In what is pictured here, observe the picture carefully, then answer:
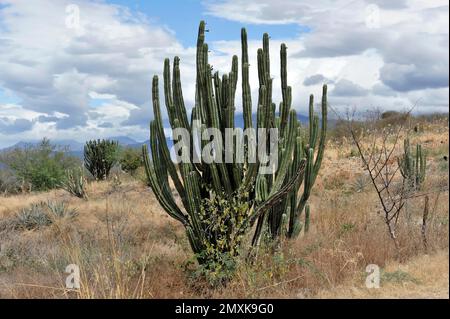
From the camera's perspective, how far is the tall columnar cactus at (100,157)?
992 inches

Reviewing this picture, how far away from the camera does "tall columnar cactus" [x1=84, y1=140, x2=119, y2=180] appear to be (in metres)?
25.2

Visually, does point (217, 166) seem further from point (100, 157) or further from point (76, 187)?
point (100, 157)

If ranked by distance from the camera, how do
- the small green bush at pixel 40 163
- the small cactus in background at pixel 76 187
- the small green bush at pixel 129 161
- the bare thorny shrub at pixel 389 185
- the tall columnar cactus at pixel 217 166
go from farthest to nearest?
the small green bush at pixel 129 161 → the small green bush at pixel 40 163 → the small cactus in background at pixel 76 187 → the bare thorny shrub at pixel 389 185 → the tall columnar cactus at pixel 217 166

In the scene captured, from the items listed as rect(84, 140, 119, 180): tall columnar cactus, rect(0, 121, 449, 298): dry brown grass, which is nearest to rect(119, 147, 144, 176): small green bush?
rect(84, 140, 119, 180): tall columnar cactus

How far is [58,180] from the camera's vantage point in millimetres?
24734

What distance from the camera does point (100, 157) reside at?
2539 centimetres

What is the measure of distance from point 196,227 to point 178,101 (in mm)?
1732

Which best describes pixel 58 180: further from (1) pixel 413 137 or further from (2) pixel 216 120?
(2) pixel 216 120

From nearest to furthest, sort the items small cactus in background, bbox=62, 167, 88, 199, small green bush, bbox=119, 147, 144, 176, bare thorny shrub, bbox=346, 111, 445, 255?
bare thorny shrub, bbox=346, 111, 445, 255 < small cactus in background, bbox=62, 167, 88, 199 < small green bush, bbox=119, 147, 144, 176

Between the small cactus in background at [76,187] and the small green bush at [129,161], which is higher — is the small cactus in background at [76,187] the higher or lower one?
the lower one

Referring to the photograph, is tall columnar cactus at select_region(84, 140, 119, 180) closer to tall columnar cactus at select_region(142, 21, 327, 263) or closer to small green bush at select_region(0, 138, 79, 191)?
small green bush at select_region(0, 138, 79, 191)

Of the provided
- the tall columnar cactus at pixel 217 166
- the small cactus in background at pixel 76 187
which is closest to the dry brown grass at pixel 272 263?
the tall columnar cactus at pixel 217 166

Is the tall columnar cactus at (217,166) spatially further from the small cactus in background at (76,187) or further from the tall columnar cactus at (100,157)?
the tall columnar cactus at (100,157)

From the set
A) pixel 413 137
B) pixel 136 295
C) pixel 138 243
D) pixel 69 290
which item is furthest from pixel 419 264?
pixel 413 137
